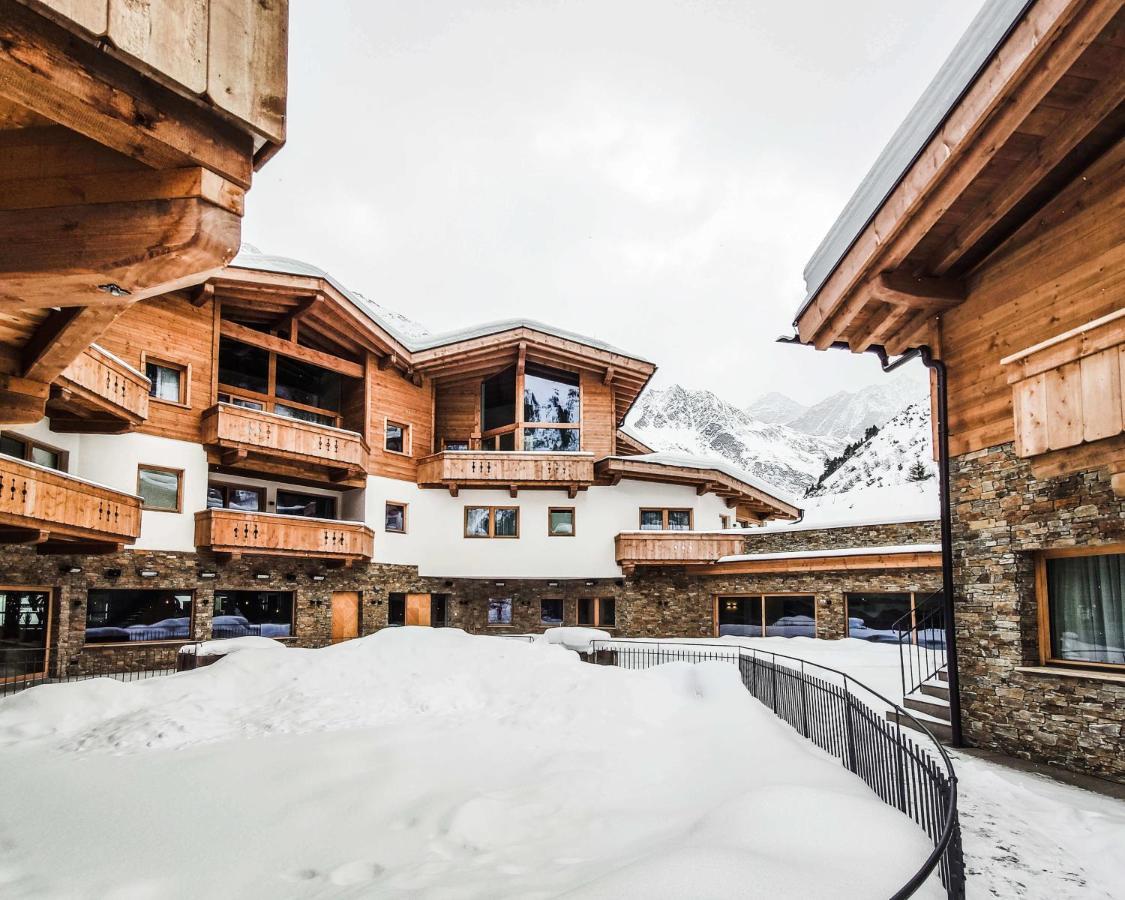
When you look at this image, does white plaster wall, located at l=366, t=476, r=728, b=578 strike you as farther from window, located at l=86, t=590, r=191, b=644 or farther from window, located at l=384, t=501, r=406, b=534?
window, located at l=86, t=590, r=191, b=644

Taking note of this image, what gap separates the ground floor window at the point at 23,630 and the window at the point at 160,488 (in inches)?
118

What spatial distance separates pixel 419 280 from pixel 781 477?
8289 centimetres

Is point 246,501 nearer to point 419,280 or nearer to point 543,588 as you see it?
point 543,588

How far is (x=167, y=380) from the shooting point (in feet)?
61.9

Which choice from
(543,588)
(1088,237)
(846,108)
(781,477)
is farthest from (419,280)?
(1088,237)

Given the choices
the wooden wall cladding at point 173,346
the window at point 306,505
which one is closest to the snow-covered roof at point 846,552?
the window at point 306,505

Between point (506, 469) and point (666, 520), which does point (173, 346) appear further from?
point (666, 520)

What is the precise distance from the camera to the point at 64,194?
2338 millimetres

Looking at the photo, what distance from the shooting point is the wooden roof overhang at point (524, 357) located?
2431 cm

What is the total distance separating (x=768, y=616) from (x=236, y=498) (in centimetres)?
1657

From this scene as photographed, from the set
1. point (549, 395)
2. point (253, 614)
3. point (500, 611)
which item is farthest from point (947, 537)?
point (253, 614)

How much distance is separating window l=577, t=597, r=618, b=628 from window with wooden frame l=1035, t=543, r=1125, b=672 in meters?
16.7

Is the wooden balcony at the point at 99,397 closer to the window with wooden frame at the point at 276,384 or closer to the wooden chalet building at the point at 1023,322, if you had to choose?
the window with wooden frame at the point at 276,384

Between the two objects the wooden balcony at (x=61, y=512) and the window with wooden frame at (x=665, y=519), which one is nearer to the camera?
the wooden balcony at (x=61, y=512)
